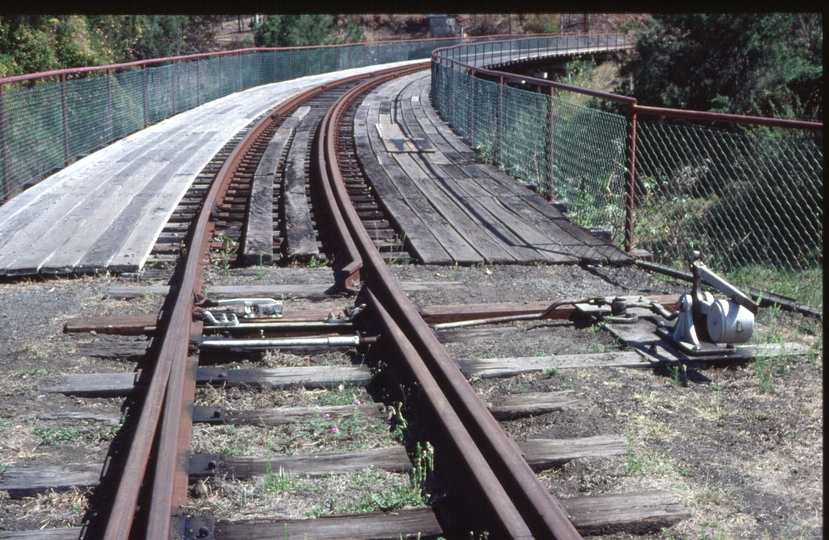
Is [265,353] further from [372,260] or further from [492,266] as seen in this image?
[492,266]

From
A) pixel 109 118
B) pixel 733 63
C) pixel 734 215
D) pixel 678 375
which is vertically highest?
pixel 733 63

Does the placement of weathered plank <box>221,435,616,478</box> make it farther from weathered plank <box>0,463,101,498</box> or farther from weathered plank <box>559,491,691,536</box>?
weathered plank <box>0,463,101,498</box>

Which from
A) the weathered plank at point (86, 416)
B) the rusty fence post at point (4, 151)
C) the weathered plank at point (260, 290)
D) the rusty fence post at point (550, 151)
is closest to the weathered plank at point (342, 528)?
the weathered plank at point (86, 416)

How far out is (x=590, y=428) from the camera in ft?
11.9

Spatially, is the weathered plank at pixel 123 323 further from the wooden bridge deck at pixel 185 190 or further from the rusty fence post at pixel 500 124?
the rusty fence post at pixel 500 124

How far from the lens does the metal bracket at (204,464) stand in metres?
3.11

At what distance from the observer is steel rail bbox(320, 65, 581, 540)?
2650 millimetres

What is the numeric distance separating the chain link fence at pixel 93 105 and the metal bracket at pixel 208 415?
249 inches

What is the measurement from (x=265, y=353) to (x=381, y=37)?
75.4 metres

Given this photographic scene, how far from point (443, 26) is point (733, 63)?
54.0 meters

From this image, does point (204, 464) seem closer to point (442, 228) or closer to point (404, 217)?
point (442, 228)

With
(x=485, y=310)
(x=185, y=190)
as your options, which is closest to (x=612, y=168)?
(x=485, y=310)

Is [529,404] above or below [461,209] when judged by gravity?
below

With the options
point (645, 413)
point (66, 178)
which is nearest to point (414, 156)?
point (66, 178)
